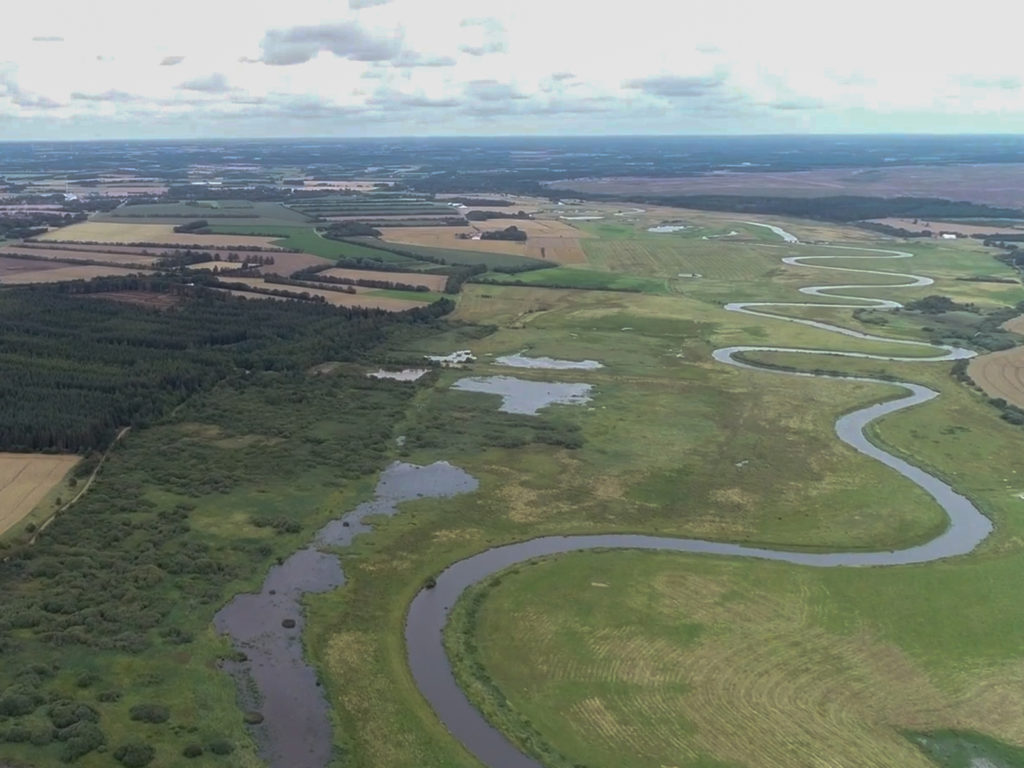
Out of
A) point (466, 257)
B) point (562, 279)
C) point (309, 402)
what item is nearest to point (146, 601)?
point (309, 402)

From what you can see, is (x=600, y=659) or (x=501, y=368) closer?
(x=600, y=659)

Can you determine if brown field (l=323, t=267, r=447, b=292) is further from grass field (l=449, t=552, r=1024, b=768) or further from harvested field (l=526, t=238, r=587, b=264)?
grass field (l=449, t=552, r=1024, b=768)

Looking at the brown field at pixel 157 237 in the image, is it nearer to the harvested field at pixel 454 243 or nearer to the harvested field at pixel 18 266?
the harvested field at pixel 454 243

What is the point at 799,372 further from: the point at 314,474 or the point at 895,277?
the point at 895,277

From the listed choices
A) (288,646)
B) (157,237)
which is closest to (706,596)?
(288,646)

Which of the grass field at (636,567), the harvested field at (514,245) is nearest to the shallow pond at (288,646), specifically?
the grass field at (636,567)

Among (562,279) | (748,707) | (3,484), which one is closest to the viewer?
(748,707)
